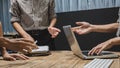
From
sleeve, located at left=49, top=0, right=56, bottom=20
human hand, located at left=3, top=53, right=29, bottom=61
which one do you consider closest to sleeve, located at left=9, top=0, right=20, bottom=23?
sleeve, located at left=49, top=0, right=56, bottom=20

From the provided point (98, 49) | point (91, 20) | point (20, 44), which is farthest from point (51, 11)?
point (20, 44)

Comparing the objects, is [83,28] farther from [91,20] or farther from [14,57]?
[91,20]

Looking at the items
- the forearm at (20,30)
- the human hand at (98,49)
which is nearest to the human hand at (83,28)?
the human hand at (98,49)

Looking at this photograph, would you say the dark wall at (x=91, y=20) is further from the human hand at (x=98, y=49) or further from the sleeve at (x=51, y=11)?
the human hand at (x=98, y=49)

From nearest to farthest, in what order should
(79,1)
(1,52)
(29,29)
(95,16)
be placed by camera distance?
(1,52), (29,29), (95,16), (79,1)

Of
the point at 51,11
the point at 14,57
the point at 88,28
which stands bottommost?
the point at 14,57

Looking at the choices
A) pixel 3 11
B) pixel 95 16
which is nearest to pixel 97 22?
pixel 95 16

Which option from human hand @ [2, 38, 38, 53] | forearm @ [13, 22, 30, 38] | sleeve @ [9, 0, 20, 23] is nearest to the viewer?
human hand @ [2, 38, 38, 53]

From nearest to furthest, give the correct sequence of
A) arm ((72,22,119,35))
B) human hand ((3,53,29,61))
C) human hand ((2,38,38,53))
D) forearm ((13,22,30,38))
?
1. human hand ((2,38,38,53))
2. human hand ((3,53,29,61))
3. arm ((72,22,119,35))
4. forearm ((13,22,30,38))

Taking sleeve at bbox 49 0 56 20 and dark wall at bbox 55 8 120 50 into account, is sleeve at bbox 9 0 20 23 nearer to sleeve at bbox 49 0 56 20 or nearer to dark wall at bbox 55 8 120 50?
sleeve at bbox 49 0 56 20

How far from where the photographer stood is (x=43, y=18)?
2777 mm

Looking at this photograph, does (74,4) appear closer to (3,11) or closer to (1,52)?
(3,11)

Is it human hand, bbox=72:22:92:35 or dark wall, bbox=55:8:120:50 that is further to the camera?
dark wall, bbox=55:8:120:50

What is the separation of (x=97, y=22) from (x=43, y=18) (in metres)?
0.84
